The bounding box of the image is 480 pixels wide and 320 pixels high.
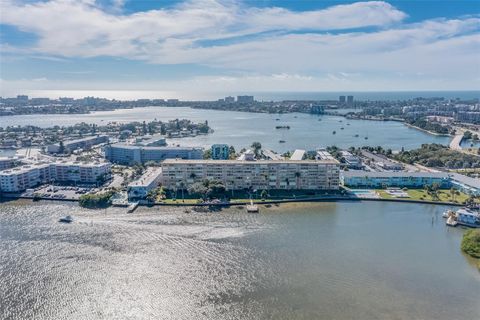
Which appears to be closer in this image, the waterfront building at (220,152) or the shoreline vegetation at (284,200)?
the shoreline vegetation at (284,200)

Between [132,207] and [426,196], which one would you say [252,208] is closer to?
[132,207]

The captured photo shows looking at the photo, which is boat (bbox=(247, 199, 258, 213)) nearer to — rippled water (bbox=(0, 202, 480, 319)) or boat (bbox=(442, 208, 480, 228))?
rippled water (bbox=(0, 202, 480, 319))

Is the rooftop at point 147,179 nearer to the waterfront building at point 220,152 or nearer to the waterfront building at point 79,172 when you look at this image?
the waterfront building at point 79,172

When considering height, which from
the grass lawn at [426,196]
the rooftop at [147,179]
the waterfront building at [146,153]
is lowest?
the grass lawn at [426,196]

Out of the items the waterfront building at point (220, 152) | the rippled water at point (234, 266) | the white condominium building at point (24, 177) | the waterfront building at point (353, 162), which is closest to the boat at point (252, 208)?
the rippled water at point (234, 266)

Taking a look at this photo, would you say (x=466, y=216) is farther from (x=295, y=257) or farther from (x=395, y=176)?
(x=295, y=257)

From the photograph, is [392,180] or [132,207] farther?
[392,180]

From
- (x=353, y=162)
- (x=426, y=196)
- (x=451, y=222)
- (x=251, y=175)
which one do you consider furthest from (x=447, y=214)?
(x=353, y=162)
